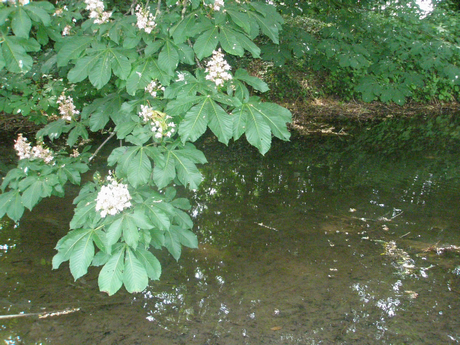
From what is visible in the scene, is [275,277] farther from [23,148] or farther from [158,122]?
[23,148]

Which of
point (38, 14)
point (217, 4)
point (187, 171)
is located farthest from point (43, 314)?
point (217, 4)

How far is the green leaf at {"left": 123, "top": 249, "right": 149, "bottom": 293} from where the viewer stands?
174 centimetres

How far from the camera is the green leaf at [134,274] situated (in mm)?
1738

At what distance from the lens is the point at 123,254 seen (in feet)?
5.96

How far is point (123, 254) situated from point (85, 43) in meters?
1.13

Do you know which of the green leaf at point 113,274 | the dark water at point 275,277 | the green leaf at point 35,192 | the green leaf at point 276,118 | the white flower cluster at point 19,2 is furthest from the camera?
the dark water at point 275,277

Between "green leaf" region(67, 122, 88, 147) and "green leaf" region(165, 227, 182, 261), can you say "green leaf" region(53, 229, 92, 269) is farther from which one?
"green leaf" region(67, 122, 88, 147)

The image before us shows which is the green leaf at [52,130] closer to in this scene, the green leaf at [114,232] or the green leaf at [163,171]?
the green leaf at [163,171]

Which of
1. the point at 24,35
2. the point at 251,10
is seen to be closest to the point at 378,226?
the point at 251,10

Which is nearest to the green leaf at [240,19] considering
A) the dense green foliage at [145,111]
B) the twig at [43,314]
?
the dense green foliage at [145,111]

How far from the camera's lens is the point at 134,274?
5.79 ft

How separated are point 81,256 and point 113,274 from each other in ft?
0.51

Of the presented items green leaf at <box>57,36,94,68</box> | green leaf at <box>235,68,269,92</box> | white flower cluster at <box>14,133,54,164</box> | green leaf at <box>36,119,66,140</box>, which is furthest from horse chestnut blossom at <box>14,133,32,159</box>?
green leaf at <box>235,68,269,92</box>

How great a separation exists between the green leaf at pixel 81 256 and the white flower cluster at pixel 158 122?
0.58 metres
